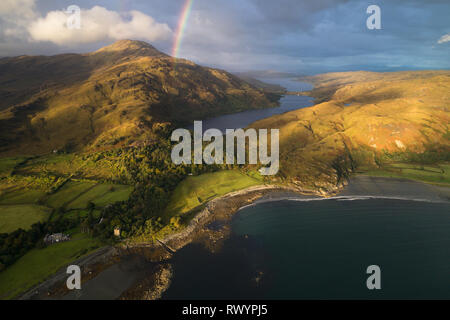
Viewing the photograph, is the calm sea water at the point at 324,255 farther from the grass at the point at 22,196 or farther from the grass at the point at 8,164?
the grass at the point at 8,164

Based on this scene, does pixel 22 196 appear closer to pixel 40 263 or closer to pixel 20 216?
pixel 20 216

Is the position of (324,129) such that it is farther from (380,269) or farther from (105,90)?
(105,90)

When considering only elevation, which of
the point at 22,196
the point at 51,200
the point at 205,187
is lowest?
the point at 51,200

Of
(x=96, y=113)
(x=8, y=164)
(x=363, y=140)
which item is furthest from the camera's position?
(x=96, y=113)

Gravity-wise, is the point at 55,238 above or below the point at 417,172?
below

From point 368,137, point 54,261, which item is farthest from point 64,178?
point 368,137

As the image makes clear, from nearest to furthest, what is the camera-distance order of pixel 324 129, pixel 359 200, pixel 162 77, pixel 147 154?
pixel 359 200 < pixel 147 154 < pixel 324 129 < pixel 162 77

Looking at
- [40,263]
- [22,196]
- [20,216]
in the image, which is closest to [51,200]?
[20,216]
